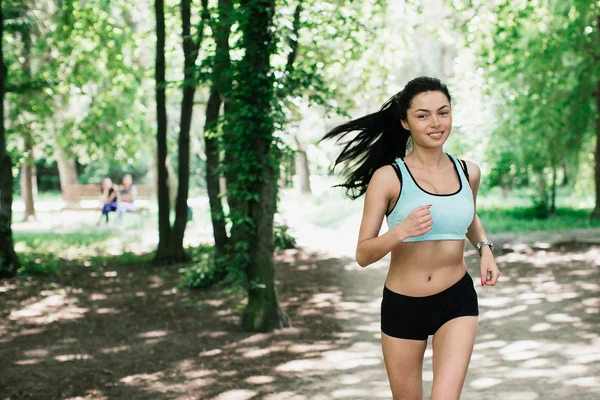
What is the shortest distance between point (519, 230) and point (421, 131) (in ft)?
53.2

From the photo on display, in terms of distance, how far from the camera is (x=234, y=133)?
8555 mm

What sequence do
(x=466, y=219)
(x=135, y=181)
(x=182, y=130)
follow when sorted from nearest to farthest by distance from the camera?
(x=466, y=219) → (x=182, y=130) → (x=135, y=181)

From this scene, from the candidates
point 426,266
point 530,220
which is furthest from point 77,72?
point 426,266

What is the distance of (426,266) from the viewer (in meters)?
3.66

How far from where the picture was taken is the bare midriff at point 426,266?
3.64 metres

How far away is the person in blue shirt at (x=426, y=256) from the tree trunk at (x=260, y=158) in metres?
4.69

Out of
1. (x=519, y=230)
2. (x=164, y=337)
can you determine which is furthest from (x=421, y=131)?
(x=519, y=230)

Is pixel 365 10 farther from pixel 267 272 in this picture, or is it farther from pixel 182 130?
pixel 267 272

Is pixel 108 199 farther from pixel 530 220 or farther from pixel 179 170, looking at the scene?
pixel 530 220

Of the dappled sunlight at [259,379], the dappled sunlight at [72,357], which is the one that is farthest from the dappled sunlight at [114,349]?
the dappled sunlight at [259,379]

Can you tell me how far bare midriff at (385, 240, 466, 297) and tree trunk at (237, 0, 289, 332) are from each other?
4.91 m

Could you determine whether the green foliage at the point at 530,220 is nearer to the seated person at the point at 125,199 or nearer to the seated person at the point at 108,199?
the seated person at the point at 125,199

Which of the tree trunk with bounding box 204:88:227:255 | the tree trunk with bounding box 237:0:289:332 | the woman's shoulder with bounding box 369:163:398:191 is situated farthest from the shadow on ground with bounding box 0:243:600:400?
the woman's shoulder with bounding box 369:163:398:191

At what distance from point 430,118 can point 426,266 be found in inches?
29.3
